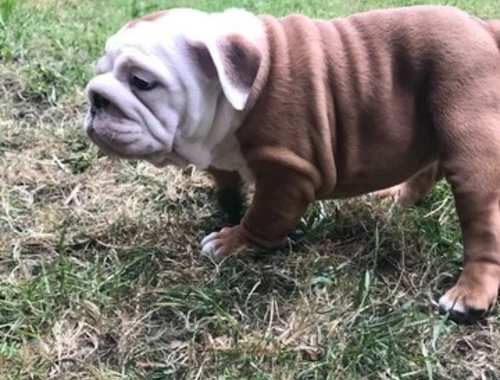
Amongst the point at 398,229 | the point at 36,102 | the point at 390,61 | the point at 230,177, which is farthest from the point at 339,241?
the point at 36,102

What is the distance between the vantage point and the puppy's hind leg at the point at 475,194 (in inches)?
95.5

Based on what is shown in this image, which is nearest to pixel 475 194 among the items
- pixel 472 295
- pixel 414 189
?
pixel 472 295

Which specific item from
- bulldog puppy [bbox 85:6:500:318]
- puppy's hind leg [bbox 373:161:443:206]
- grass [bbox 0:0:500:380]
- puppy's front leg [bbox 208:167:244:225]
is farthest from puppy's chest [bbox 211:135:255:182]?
puppy's hind leg [bbox 373:161:443:206]

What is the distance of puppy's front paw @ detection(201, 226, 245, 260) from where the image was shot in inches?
105

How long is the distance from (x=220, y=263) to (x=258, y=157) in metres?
0.35

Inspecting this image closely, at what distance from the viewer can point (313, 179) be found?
8.26 feet

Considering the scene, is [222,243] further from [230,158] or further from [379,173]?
[379,173]

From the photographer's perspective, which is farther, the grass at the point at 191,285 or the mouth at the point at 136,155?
the mouth at the point at 136,155

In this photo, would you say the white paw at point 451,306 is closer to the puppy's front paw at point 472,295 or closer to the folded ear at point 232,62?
the puppy's front paw at point 472,295

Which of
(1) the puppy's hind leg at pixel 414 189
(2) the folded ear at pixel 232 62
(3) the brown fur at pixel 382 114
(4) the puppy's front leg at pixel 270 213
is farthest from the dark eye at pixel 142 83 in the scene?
(1) the puppy's hind leg at pixel 414 189

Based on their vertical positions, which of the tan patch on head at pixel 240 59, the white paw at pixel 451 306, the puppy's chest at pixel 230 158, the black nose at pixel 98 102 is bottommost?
the white paw at pixel 451 306

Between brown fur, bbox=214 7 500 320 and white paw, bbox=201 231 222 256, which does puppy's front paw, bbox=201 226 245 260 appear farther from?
brown fur, bbox=214 7 500 320

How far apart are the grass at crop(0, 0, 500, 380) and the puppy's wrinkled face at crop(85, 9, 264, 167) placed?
408 millimetres

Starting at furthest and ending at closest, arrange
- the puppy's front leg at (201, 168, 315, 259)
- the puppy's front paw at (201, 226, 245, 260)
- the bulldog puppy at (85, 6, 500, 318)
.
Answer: the puppy's front paw at (201, 226, 245, 260), the puppy's front leg at (201, 168, 315, 259), the bulldog puppy at (85, 6, 500, 318)
